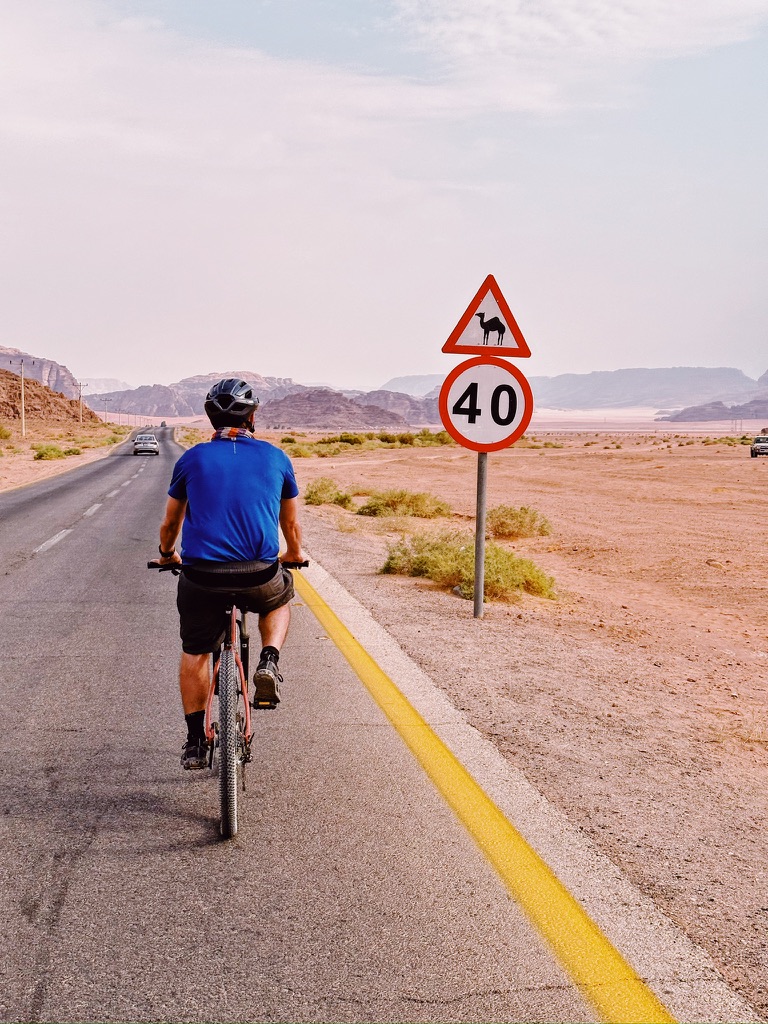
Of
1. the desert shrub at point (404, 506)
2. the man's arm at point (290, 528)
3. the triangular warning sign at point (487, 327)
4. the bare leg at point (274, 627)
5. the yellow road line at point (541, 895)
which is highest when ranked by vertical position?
the triangular warning sign at point (487, 327)

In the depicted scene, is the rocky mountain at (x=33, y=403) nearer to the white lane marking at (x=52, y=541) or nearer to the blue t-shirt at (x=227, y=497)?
the white lane marking at (x=52, y=541)

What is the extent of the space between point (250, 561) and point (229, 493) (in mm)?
313

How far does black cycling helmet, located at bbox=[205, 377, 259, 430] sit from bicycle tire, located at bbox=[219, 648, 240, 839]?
1.07 m

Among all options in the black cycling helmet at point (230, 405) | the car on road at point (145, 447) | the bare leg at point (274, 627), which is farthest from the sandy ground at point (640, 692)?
the car on road at point (145, 447)

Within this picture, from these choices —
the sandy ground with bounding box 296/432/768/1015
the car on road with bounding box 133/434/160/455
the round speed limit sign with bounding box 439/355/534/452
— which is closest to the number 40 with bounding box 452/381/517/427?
the round speed limit sign with bounding box 439/355/534/452

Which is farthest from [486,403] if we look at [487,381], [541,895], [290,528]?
[541,895]

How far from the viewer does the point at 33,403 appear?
15112 cm

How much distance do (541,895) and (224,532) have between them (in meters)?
1.94

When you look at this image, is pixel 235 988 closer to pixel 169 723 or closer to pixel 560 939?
pixel 560 939

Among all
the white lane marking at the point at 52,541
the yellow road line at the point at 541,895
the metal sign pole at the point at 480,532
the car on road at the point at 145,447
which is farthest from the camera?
the car on road at the point at 145,447

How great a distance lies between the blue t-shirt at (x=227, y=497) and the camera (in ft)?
13.7

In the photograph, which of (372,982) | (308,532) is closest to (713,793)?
(372,982)

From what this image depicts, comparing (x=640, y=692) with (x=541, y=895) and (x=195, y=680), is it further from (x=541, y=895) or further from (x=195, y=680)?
(x=195, y=680)

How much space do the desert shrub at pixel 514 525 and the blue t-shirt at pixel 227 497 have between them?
43.2ft
